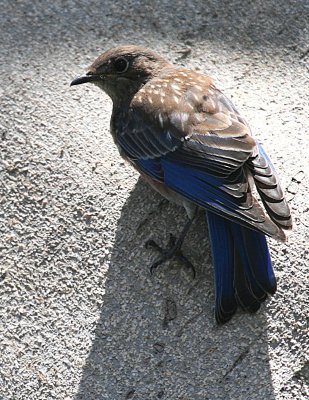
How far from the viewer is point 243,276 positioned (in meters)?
3.69

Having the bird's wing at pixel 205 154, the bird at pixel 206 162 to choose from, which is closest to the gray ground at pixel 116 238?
the bird at pixel 206 162

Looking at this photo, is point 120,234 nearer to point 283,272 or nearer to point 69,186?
point 69,186

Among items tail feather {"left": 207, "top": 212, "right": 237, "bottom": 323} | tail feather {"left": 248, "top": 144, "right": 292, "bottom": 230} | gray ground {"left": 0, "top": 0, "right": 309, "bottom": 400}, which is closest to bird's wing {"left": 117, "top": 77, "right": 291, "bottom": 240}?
tail feather {"left": 248, "top": 144, "right": 292, "bottom": 230}

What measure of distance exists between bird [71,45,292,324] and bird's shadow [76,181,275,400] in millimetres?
80

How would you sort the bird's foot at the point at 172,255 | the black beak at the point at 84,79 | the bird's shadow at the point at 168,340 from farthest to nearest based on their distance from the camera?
the black beak at the point at 84,79
the bird's foot at the point at 172,255
the bird's shadow at the point at 168,340

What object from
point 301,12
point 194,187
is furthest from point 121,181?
point 301,12

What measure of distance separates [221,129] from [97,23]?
1438 millimetres

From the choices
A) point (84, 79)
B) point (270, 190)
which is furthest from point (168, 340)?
point (84, 79)

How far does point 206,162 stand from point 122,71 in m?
0.87

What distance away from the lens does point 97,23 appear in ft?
16.3

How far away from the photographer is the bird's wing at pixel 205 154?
3.66m

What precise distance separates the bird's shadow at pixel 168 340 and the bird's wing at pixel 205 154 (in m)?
0.35

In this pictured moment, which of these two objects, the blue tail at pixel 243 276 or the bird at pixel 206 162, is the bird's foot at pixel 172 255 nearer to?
the bird at pixel 206 162

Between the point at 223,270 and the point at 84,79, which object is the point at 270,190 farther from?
the point at 84,79
